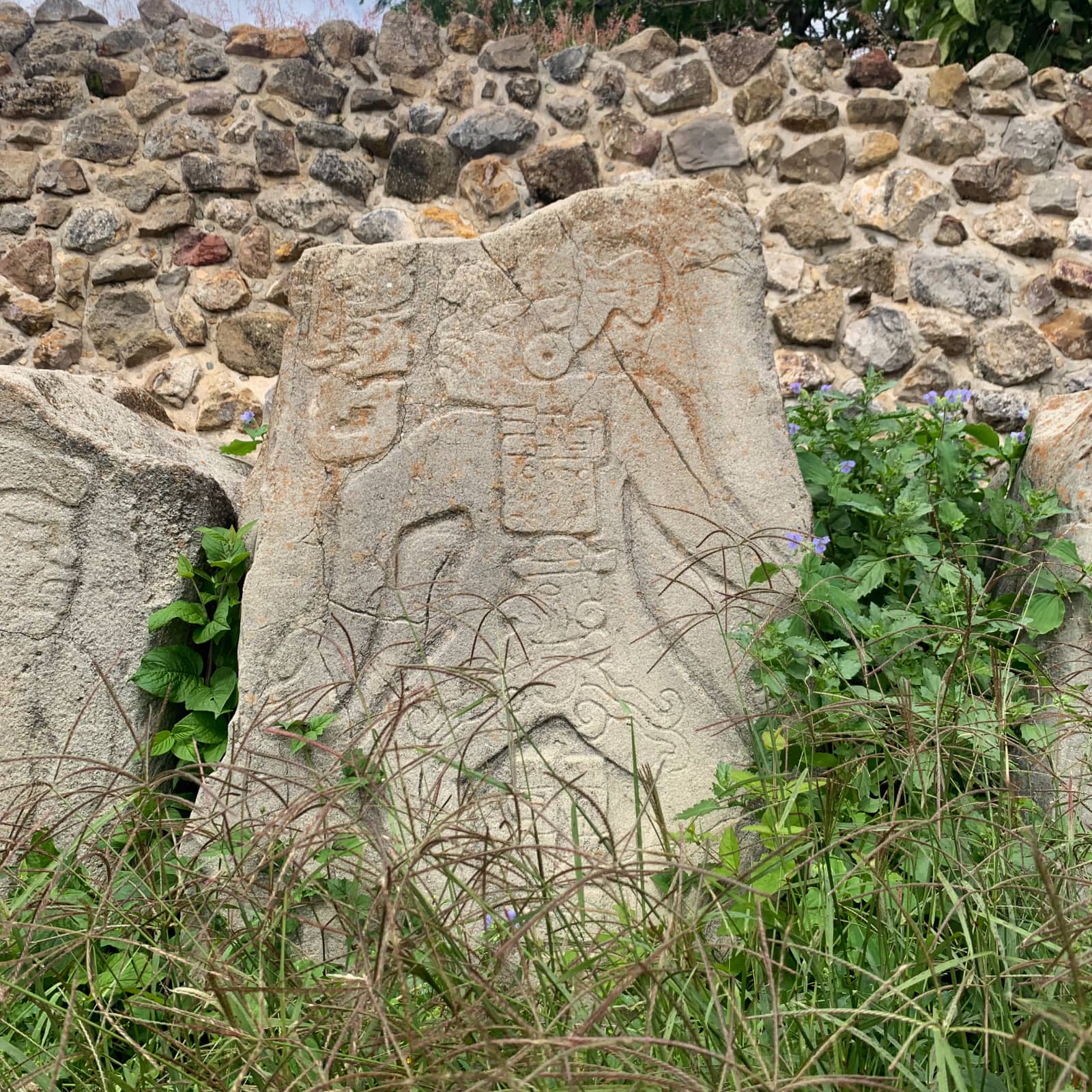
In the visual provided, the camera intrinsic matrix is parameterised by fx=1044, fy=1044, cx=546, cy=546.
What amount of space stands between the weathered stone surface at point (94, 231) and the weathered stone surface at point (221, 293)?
1.23 feet

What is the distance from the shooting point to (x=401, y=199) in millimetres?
4031

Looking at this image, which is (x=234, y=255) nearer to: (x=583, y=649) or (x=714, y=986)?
(x=583, y=649)

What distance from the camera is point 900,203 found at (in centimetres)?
379

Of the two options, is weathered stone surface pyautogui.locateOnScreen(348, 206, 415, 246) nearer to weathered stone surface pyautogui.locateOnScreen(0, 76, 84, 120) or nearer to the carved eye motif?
weathered stone surface pyautogui.locateOnScreen(0, 76, 84, 120)

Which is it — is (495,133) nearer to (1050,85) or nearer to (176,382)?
(176,382)

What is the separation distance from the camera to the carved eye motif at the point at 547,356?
2.15 metres

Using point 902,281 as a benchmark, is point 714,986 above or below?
below

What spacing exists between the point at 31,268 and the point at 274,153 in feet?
3.34

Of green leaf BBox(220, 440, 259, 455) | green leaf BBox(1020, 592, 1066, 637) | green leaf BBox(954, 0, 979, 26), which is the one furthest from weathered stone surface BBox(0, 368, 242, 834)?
green leaf BBox(954, 0, 979, 26)

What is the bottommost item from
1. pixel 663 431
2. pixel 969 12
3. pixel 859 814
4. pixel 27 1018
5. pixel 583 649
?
pixel 27 1018

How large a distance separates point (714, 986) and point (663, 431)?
1.36 metres

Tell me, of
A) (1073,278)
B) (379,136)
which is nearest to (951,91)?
(1073,278)

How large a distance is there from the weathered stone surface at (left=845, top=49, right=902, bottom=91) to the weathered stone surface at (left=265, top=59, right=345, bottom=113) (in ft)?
6.44

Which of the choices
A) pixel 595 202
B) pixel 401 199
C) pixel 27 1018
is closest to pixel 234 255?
pixel 401 199
